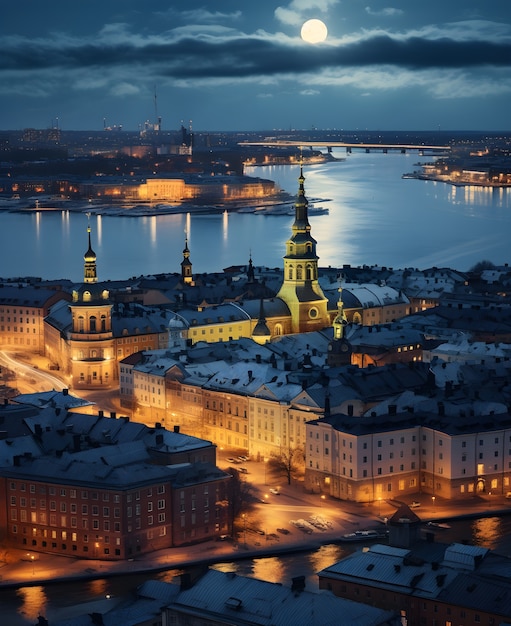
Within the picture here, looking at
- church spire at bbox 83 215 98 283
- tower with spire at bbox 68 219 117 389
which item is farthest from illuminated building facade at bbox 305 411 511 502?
church spire at bbox 83 215 98 283

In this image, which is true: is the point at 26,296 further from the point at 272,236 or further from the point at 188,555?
the point at 272,236

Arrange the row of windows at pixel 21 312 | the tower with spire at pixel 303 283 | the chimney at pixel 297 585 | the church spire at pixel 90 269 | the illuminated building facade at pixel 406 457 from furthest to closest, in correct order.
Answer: the row of windows at pixel 21 312 → the tower with spire at pixel 303 283 → the church spire at pixel 90 269 → the illuminated building facade at pixel 406 457 → the chimney at pixel 297 585

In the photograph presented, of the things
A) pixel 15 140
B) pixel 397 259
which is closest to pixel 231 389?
pixel 397 259

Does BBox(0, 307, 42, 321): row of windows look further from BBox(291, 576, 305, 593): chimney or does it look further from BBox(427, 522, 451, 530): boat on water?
BBox(291, 576, 305, 593): chimney

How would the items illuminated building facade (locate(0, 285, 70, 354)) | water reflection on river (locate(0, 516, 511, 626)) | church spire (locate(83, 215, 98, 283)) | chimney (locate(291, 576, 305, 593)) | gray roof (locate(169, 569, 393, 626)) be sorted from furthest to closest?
illuminated building facade (locate(0, 285, 70, 354))
church spire (locate(83, 215, 98, 283))
water reflection on river (locate(0, 516, 511, 626))
chimney (locate(291, 576, 305, 593))
gray roof (locate(169, 569, 393, 626))

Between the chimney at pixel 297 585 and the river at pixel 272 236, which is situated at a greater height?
Result: the chimney at pixel 297 585

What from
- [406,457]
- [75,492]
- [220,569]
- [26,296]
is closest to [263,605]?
[220,569]

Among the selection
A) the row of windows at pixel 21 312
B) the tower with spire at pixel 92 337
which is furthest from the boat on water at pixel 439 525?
the row of windows at pixel 21 312

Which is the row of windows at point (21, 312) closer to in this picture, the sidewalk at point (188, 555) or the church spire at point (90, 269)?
the church spire at point (90, 269)
